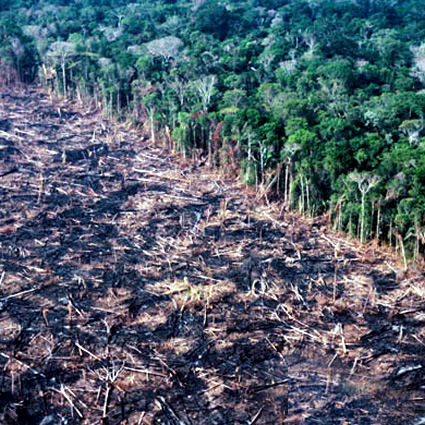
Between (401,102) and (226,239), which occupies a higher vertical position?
(401,102)

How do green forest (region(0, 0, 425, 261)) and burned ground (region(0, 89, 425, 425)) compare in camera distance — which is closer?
burned ground (region(0, 89, 425, 425))

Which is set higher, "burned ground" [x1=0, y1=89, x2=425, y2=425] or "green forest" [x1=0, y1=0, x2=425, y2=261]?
"green forest" [x1=0, y1=0, x2=425, y2=261]

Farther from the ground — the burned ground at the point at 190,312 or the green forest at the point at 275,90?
the green forest at the point at 275,90

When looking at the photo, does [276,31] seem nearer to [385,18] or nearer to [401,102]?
[385,18]

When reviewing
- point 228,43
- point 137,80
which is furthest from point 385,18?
point 137,80
